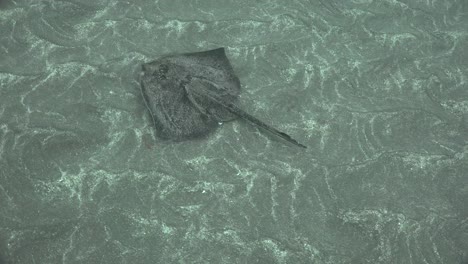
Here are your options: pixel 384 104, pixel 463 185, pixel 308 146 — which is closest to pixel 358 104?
pixel 384 104

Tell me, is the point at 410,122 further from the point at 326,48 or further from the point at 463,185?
the point at 326,48

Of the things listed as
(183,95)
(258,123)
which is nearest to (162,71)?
(183,95)

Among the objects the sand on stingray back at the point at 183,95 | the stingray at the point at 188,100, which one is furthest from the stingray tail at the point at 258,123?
the sand on stingray back at the point at 183,95

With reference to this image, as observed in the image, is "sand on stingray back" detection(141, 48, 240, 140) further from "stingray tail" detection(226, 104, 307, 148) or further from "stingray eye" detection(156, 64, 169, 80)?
"stingray tail" detection(226, 104, 307, 148)

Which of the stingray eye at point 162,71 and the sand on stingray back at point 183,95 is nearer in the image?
the sand on stingray back at point 183,95

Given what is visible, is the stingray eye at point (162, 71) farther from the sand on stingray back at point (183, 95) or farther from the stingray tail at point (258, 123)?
the stingray tail at point (258, 123)

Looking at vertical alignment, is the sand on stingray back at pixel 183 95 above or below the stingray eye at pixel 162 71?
below

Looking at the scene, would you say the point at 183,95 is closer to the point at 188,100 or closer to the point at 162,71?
the point at 188,100

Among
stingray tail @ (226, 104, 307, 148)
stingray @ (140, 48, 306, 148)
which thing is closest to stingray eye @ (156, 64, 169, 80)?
stingray @ (140, 48, 306, 148)
